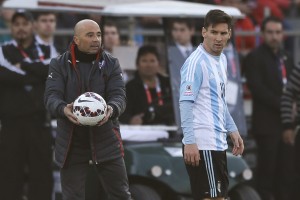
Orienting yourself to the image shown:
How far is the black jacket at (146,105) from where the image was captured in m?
12.0

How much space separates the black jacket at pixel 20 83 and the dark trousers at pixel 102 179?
2921 millimetres

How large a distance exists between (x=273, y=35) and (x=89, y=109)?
232 inches

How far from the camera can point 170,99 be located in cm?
1207

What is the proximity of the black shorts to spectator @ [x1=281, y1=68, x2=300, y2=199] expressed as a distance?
3.73 m

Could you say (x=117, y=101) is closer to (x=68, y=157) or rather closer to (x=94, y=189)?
(x=68, y=157)

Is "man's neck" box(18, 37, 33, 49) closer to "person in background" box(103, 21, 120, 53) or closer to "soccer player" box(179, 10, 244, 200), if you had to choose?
"person in background" box(103, 21, 120, 53)

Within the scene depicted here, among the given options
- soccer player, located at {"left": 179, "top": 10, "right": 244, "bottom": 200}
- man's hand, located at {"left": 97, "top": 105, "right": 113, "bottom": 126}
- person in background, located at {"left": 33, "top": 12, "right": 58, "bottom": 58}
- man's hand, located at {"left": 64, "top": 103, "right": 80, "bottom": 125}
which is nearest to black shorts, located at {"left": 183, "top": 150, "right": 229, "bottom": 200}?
soccer player, located at {"left": 179, "top": 10, "right": 244, "bottom": 200}

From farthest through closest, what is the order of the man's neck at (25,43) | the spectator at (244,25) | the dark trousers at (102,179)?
the spectator at (244,25)
the man's neck at (25,43)
the dark trousers at (102,179)

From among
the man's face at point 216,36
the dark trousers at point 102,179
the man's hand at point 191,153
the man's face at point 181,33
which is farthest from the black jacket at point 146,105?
the man's hand at point 191,153

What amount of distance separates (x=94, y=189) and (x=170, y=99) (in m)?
2.05

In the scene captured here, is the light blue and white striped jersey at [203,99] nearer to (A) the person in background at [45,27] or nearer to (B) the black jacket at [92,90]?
(B) the black jacket at [92,90]

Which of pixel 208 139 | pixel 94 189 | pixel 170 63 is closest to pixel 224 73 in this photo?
pixel 208 139

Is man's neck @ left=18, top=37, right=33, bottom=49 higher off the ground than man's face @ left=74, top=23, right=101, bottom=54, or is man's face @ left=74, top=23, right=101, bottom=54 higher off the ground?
man's face @ left=74, top=23, right=101, bottom=54

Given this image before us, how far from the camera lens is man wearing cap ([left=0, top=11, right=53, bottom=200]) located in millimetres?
12117
